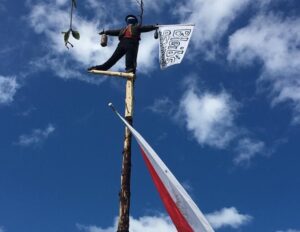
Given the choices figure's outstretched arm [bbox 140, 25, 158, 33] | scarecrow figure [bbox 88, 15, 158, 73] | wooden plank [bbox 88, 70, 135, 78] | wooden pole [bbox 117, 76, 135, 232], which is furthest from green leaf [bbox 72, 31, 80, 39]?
figure's outstretched arm [bbox 140, 25, 158, 33]

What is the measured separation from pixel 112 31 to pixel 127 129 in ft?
11.5

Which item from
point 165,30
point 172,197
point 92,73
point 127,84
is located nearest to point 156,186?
point 172,197

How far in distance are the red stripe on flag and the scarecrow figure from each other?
3193 mm

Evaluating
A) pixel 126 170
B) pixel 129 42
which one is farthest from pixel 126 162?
pixel 129 42

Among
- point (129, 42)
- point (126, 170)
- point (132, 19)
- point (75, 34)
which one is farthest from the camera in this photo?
point (132, 19)

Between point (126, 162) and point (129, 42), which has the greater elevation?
point (129, 42)

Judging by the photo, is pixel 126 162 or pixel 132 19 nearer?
pixel 126 162

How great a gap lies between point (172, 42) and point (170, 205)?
16.5 feet

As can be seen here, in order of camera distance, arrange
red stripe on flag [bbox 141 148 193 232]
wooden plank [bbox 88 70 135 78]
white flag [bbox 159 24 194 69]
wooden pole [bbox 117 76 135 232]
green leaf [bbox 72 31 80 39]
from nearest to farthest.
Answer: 1. green leaf [bbox 72 31 80 39]
2. red stripe on flag [bbox 141 148 193 232]
3. wooden pole [bbox 117 76 135 232]
4. wooden plank [bbox 88 70 135 78]
5. white flag [bbox 159 24 194 69]

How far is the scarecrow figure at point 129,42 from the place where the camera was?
12.5 metres

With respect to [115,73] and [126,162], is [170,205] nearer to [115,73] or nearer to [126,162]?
[126,162]

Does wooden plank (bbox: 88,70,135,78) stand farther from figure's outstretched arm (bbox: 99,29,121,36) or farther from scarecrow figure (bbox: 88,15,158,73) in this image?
figure's outstretched arm (bbox: 99,29,121,36)

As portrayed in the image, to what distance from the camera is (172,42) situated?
42.0 feet

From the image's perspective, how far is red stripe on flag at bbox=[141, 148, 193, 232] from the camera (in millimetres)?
8755
